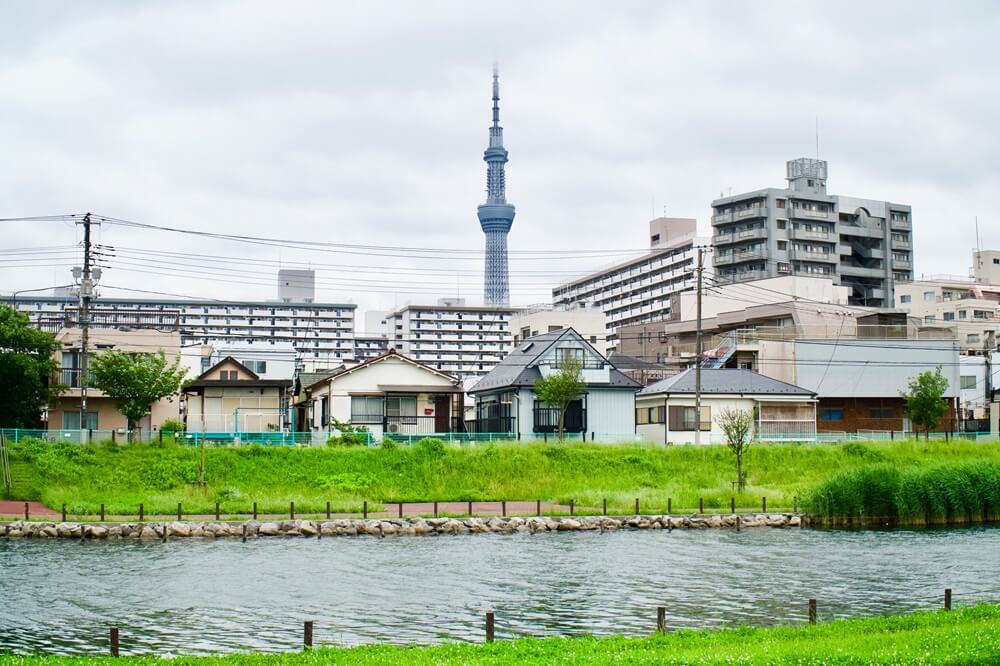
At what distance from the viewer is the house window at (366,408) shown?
201 feet

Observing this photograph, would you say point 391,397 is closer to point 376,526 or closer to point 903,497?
point 376,526

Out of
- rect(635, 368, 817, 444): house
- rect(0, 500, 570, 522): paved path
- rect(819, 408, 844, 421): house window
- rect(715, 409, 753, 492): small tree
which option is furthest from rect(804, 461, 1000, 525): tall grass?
rect(819, 408, 844, 421): house window

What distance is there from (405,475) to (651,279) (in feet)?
280

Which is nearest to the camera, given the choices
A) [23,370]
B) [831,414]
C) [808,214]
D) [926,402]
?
[23,370]

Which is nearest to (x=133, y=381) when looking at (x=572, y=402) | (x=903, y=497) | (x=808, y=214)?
(x=572, y=402)

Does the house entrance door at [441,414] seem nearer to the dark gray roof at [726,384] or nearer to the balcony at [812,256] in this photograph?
the dark gray roof at [726,384]

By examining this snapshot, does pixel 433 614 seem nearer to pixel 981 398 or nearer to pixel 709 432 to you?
pixel 709 432

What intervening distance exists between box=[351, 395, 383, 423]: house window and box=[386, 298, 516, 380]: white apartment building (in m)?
104

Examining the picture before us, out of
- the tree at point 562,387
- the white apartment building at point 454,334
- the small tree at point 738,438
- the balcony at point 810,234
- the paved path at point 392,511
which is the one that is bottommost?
the paved path at point 392,511

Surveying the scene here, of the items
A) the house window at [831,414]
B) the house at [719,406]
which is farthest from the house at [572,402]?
the house window at [831,414]

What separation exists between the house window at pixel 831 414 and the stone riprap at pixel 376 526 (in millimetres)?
32508

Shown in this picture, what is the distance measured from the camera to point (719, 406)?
62.4 metres

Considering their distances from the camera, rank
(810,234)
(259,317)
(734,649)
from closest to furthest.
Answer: (734,649) → (810,234) → (259,317)

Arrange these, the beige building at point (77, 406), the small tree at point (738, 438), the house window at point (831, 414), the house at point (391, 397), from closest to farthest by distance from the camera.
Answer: the small tree at point (738, 438)
the beige building at point (77, 406)
the house at point (391, 397)
the house window at point (831, 414)
